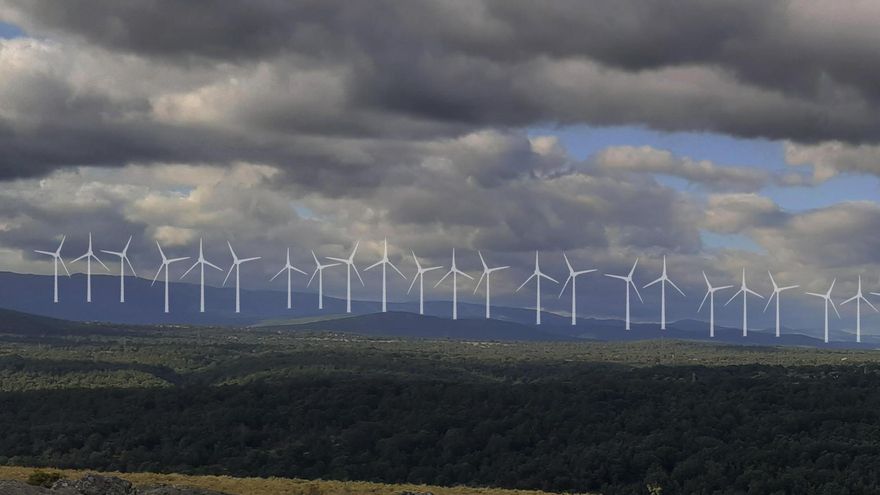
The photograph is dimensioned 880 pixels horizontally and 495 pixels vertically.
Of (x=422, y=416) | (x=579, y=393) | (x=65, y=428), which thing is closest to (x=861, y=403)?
(x=579, y=393)

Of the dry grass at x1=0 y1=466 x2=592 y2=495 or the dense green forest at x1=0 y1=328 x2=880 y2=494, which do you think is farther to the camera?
the dense green forest at x1=0 y1=328 x2=880 y2=494

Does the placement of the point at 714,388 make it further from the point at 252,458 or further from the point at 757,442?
the point at 252,458

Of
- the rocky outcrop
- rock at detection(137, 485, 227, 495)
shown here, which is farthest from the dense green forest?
the rocky outcrop

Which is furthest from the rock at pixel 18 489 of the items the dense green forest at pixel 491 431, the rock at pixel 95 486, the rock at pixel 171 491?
the dense green forest at pixel 491 431

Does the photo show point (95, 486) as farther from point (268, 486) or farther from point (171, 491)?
point (268, 486)

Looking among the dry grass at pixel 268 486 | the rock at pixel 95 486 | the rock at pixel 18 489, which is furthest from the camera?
the dry grass at pixel 268 486

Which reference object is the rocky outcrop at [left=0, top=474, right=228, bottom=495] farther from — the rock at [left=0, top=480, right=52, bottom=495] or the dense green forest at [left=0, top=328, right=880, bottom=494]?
the dense green forest at [left=0, top=328, right=880, bottom=494]

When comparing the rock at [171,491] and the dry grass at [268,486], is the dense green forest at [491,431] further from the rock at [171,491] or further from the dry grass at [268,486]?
the rock at [171,491]
